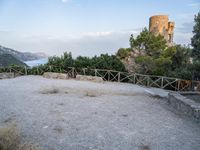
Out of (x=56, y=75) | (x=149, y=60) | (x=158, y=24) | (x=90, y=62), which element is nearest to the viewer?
(x=56, y=75)

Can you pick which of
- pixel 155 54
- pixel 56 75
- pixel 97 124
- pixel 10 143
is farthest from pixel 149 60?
pixel 10 143

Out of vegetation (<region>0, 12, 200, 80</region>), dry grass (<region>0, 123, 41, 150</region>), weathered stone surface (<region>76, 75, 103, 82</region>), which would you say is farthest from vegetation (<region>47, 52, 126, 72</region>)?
dry grass (<region>0, 123, 41, 150</region>)

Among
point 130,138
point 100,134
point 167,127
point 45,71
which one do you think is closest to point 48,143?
point 100,134

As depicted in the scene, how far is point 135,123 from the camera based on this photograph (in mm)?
4613

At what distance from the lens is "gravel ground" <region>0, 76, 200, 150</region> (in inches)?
139

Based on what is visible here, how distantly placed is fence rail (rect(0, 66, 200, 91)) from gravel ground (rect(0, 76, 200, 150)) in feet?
15.3

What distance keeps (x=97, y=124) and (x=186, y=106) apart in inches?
107

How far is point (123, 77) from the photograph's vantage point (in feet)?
42.0

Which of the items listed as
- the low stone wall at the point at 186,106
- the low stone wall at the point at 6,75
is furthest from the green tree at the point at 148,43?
the low stone wall at the point at 186,106

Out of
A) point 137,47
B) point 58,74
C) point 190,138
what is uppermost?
point 137,47

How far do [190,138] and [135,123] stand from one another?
1.20m

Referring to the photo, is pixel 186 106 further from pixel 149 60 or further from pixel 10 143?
pixel 149 60

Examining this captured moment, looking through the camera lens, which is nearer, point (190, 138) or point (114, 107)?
point (190, 138)

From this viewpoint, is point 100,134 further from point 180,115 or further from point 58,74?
point 58,74
